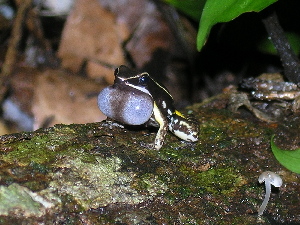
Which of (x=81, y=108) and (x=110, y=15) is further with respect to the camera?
(x=110, y=15)

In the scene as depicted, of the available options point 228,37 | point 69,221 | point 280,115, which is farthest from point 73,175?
point 228,37

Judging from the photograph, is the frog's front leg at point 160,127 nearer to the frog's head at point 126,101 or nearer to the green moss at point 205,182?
the frog's head at point 126,101

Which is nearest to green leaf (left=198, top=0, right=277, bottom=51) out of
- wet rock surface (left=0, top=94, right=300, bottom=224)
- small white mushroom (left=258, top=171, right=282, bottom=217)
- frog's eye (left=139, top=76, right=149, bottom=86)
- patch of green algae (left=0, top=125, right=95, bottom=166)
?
frog's eye (left=139, top=76, right=149, bottom=86)

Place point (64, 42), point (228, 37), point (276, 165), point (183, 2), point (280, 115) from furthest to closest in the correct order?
point (64, 42), point (228, 37), point (183, 2), point (280, 115), point (276, 165)

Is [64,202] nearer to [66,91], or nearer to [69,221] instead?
[69,221]

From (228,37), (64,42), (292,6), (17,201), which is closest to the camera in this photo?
(17,201)

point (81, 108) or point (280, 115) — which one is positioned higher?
point (280, 115)
